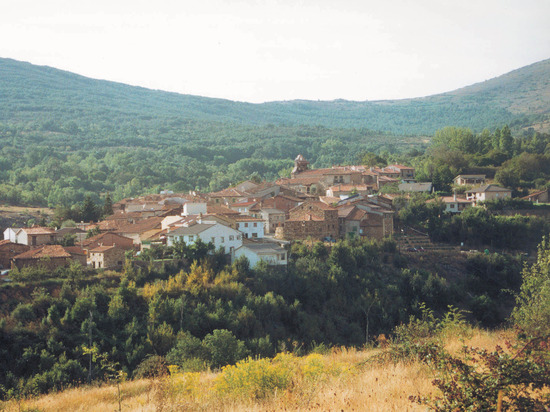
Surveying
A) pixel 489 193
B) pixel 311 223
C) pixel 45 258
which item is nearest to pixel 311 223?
pixel 311 223

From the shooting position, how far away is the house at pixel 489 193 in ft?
148

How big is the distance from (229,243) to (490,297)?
601 inches

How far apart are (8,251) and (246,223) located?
13.0 m

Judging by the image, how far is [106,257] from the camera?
29906mm

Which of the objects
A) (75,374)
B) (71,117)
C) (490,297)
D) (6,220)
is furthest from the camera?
(71,117)

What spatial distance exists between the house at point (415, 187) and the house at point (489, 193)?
3.63 metres

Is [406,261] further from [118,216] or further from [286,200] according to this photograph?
[118,216]

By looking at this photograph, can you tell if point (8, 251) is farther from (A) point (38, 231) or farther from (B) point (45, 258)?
(A) point (38, 231)

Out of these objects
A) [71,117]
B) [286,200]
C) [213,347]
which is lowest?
[213,347]

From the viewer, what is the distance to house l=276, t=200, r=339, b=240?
36.2m

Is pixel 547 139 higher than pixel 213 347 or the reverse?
higher

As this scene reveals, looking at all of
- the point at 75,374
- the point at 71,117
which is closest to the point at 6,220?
the point at 75,374

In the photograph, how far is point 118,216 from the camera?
1693 inches

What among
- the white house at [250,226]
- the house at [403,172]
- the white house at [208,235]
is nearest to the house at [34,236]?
the white house at [208,235]
